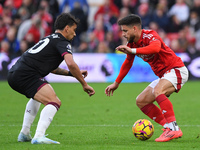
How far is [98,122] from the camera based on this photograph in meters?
9.36

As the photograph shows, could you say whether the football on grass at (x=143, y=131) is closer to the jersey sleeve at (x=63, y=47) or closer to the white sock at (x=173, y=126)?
the white sock at (x=173, y=126)

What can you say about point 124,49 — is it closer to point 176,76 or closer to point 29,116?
point 176,76

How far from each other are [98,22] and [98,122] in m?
11.8

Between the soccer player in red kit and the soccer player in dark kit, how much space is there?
38.4 inches

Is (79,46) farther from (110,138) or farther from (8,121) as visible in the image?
(110,138)

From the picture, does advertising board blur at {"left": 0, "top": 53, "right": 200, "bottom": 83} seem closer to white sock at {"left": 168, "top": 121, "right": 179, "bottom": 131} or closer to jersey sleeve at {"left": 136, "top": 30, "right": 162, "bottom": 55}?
jersey sleeve at {"left": 136, "top": 30, "right": 162, "bottom": 55}

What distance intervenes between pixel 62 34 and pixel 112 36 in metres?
13.7

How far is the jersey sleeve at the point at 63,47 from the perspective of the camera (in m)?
6.53

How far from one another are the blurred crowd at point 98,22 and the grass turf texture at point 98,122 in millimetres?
4110

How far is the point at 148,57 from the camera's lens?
741 cm

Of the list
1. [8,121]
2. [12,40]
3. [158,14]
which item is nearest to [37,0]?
[12,40]

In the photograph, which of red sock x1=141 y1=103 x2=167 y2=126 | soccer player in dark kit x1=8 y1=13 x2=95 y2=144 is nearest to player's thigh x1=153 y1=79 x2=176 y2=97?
red sock x1=141 y1=103 x2=167 y2=126

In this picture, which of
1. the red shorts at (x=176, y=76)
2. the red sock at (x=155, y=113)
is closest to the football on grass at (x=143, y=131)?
the red sock at (x=155, y=113)

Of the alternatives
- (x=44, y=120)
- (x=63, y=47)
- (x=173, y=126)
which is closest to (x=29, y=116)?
(x=44, y=120)
